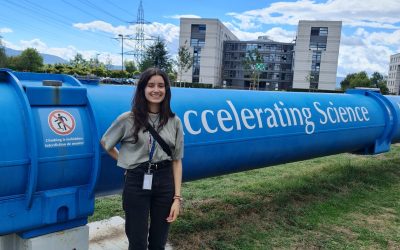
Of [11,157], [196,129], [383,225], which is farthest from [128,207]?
[383,225]

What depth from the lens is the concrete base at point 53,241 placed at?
2.58 meters

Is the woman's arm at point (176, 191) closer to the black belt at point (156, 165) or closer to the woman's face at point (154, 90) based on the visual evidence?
the black belt at point (156, 165)

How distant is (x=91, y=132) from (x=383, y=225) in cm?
374

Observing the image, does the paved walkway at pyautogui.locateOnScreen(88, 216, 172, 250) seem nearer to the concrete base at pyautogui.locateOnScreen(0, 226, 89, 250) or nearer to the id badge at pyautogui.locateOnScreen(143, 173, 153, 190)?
the concrete base at pyautogui.locateOnScreen(0, 226, 89, 250)

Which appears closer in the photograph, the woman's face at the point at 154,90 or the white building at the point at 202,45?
the woman's face at the point at 154,90

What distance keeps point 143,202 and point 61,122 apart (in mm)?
706

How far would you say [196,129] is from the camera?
3414 millimetres

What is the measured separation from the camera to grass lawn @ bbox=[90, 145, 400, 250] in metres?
4.15

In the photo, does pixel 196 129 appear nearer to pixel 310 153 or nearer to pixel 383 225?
pixel 310 153

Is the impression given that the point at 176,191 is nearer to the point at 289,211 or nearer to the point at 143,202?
the point at 143,202


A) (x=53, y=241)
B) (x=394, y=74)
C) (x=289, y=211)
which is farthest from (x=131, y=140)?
(x=394, y=74)

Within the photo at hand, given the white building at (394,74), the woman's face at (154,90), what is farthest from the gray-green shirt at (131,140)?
the white building at (394,74)

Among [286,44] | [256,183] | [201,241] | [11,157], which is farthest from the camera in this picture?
[286,44]

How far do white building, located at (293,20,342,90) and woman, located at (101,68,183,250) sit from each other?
84769mm
